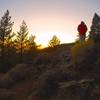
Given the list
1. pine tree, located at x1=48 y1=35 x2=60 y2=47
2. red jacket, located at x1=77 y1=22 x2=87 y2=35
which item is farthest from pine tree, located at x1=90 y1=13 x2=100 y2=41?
pine tree, located at x1=48 y1=35 x2=60 y2=47

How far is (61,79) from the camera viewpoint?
3497 centimetres

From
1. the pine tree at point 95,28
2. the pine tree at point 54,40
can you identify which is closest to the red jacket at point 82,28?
the pine tree at point 95,28

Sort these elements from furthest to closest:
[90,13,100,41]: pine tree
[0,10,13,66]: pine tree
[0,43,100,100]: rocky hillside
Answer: [0,10,13,66]: pine tree < [90,13,100,41]: pine tree < [0,43,100,100]: rocky hillside

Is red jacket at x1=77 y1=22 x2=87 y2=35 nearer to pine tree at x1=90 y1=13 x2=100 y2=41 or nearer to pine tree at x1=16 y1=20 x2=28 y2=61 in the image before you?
pine tree at x1=90 y1=13 x2=100 y2=41

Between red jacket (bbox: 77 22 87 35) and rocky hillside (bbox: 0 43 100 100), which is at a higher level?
red jacket (bbox: 77 22 87 35)

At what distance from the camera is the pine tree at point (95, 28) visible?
44.2m

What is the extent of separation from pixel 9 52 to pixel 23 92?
23221 mm

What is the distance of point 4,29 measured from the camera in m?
65.6

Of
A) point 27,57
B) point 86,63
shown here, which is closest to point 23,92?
point 86,63

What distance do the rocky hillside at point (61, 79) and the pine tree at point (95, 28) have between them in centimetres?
402

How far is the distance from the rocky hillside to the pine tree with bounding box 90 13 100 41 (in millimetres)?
A: 4019

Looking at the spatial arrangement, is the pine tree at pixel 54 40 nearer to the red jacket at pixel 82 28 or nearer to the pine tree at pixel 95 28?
the pine tree at pixel 95 28

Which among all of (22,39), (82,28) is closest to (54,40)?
(22,39)

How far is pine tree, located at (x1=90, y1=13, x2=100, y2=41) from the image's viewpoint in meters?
44.2
